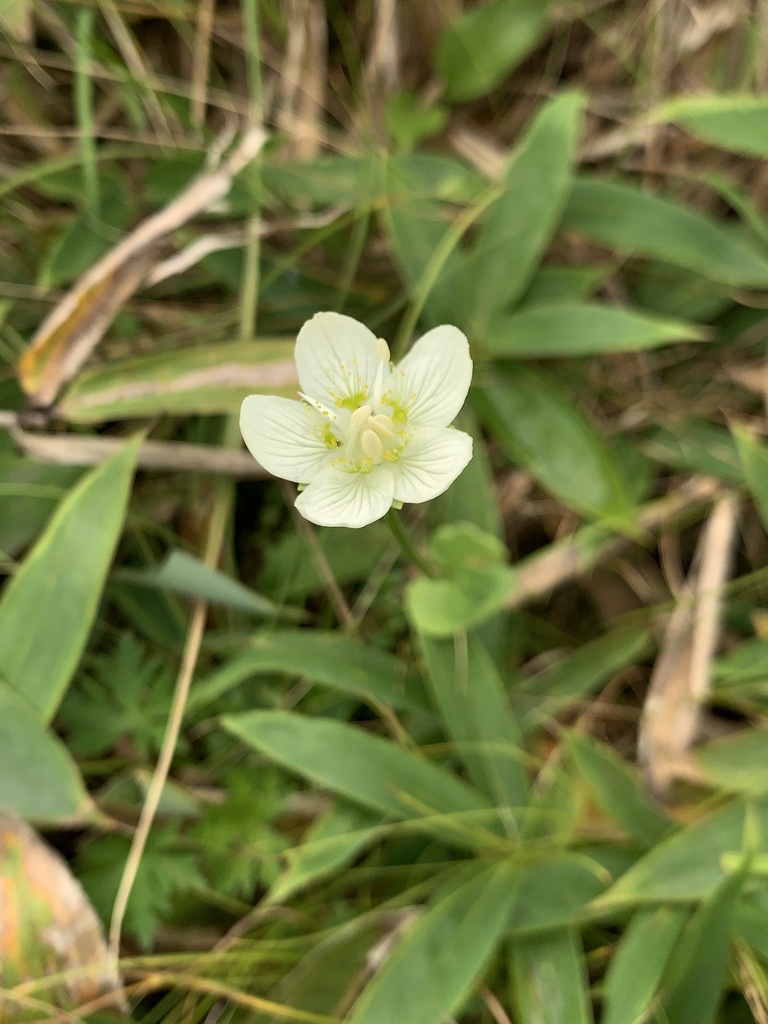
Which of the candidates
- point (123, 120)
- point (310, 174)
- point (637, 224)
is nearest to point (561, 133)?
point (637, 224)

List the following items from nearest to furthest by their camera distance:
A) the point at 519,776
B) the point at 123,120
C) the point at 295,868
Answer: the point at 295,868, the point at 519,776, the point at 123,120

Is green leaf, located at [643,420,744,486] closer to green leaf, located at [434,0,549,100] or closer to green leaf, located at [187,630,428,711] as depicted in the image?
green leaf, located at [187,630,428,711]

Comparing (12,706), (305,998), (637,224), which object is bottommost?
(305,998)

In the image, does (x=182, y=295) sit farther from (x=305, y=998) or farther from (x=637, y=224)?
(x=305, y=998)

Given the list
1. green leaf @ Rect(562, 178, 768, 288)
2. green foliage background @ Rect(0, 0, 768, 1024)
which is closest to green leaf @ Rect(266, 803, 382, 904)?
→ green foliage background @ Rect(0, 0, 768, 1024)

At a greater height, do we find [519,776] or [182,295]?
[182,295]

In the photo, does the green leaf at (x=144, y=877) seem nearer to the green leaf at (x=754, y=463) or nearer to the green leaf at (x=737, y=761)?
the green leaf at (x=737, y=761)

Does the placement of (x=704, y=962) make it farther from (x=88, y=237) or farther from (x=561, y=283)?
(x=88, y=237)
